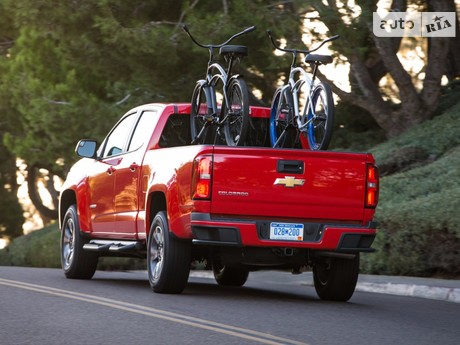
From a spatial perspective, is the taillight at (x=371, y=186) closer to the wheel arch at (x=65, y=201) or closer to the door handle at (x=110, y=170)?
the door handle at (x=110, y=170)

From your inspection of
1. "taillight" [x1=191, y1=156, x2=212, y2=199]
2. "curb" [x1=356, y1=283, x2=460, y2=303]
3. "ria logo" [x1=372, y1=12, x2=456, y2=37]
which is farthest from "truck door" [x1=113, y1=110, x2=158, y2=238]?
"ria logo" [x1=372, y1=12, x2=456, y2=37]

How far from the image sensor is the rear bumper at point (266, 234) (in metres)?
11.0

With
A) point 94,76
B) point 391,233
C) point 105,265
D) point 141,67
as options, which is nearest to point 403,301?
point 391,233

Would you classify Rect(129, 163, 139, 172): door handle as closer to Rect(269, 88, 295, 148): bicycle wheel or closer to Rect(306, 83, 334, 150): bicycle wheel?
Rect(269, 88, 295, 148): bicycle wheel

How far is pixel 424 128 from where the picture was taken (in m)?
21.0

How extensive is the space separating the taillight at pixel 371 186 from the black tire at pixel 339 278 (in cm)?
80

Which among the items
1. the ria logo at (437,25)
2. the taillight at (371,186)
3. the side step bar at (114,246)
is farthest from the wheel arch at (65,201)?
the ria logo at (437,25)

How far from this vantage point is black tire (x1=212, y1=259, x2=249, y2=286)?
14727 mm

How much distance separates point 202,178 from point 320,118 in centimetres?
179

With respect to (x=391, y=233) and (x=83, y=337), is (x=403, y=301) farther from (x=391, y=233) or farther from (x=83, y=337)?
(x=83, y=337)

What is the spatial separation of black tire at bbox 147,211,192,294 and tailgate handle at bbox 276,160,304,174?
1.30 meters

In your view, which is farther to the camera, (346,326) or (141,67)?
(141,67)

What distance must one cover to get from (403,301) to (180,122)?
3.27m

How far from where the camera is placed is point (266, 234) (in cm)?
1112
